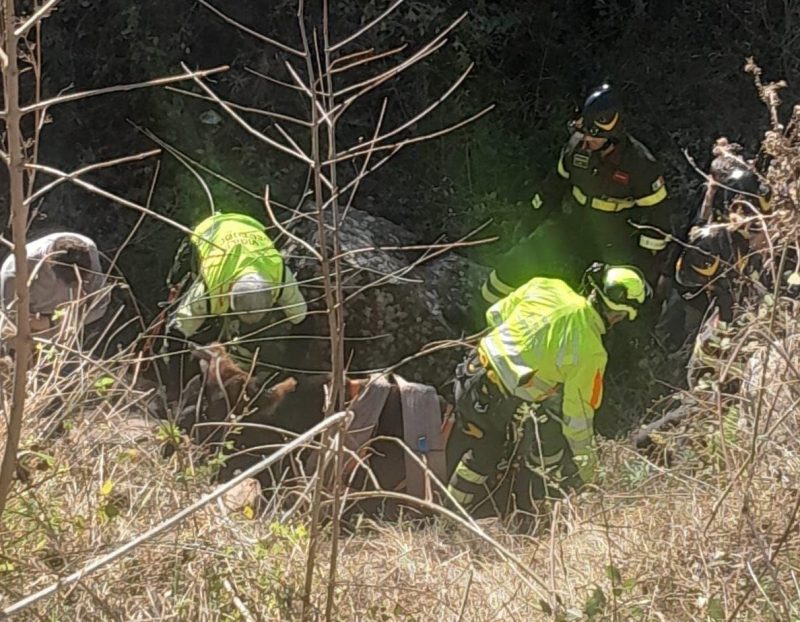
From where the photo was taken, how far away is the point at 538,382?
145 inches

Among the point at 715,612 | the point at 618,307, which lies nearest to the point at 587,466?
the point at 618,307

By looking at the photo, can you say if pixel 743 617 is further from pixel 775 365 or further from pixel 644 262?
pixel 644 262

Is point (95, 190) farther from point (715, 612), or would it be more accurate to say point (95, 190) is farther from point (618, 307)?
point (618, 307)

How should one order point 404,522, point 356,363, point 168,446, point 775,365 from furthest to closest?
point 356,363
point 404,522
point 168,446
point 775,365

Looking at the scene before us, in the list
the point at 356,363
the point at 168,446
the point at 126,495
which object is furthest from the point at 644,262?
the point at 126,495

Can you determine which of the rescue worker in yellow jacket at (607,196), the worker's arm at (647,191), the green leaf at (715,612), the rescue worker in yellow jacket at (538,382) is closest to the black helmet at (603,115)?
the rescue worker in yellow jacket at (607,196)

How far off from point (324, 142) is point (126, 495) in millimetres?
4950

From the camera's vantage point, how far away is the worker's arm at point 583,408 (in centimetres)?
367

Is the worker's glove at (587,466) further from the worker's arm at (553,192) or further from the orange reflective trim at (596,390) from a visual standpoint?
the worker's arm at (553,192)

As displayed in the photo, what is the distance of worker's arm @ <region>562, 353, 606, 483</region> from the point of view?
3672mm

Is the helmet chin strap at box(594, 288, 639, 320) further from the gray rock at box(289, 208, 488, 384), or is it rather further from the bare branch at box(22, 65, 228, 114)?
the bare branch at box(22, 65, 228, 114)

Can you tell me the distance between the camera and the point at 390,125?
779cm

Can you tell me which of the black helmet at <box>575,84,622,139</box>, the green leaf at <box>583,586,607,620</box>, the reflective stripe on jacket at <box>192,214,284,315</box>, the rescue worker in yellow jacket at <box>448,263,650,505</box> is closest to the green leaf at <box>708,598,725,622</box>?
the green leaf at <box>583,586,607,620</box>

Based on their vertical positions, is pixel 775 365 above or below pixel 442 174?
above
